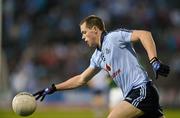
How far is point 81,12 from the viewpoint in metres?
27.7

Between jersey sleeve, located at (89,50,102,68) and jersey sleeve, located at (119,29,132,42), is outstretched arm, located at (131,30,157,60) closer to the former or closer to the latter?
jersey sleeve, located at (119,29,132,42)

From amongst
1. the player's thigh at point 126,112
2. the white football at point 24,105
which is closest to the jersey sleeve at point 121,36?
the player's thigh at point 126,112

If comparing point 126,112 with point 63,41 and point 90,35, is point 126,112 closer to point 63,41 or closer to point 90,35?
point 90,35

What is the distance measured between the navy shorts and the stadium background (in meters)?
12.6

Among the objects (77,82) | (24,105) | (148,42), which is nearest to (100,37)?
(148,42)

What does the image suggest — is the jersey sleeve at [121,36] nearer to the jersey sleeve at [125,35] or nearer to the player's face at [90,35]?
the jersey sleeve at [125,35]

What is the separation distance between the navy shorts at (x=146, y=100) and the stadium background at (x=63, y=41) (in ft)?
41.4

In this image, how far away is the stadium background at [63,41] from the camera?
2433cm

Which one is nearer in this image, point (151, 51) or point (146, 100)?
point (151, 51)

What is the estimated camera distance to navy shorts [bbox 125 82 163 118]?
10141 mm

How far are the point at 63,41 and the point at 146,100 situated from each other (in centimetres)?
1661

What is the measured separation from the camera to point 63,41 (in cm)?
2664

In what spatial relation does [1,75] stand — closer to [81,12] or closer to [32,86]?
[32,86]

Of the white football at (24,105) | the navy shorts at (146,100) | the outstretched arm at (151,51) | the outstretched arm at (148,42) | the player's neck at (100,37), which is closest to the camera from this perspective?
the outstretched arm at (151,51)
